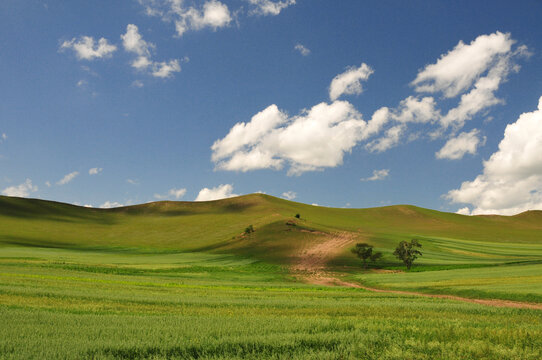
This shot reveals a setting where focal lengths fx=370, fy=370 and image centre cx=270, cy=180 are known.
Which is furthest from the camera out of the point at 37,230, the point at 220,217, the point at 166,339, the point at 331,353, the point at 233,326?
the point at 220,217

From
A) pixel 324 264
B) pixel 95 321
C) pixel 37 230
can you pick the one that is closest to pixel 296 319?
pixel 95 321

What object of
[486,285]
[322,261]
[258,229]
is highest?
[258,229]

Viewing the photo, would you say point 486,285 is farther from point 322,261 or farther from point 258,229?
point 258,229

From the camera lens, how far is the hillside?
9044 cm

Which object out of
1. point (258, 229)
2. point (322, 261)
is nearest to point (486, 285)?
point (322, 261)

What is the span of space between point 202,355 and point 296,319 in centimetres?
586

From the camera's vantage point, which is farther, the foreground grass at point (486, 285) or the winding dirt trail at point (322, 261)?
the winding dirt trail at point (322, 261)

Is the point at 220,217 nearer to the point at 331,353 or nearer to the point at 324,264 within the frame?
the point at 324,264

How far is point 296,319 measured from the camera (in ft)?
50.8

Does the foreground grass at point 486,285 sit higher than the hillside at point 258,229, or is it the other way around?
the hillside at point 258,229

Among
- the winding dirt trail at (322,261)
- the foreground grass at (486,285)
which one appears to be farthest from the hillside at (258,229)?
the foreground grass at (486,285)

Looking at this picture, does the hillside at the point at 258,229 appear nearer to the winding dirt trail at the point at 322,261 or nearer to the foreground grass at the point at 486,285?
the winding dirt trail at the point at 322,261

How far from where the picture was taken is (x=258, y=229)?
108250 millimetres

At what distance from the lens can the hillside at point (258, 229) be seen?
90.4 m
